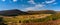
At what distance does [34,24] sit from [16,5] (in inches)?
12.1

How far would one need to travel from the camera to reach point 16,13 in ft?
4.05

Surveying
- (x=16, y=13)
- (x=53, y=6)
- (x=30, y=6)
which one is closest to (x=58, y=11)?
(x=53, y=6)

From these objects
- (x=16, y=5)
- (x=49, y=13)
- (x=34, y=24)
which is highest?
(x=16, y=5)

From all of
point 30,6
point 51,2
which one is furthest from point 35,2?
point 51,2

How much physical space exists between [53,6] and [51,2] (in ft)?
0.18

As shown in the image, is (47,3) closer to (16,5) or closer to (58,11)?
(58,11)

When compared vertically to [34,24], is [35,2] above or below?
above

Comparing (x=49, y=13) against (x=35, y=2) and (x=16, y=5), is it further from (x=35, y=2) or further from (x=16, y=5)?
(x=16, y=5)

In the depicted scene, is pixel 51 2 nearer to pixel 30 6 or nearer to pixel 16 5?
pixel 30 6

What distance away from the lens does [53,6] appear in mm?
1233

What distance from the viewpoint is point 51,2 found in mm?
1244

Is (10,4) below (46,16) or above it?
above

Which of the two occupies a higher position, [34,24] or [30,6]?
[30,6]

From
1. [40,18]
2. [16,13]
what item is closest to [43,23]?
[40,18]
